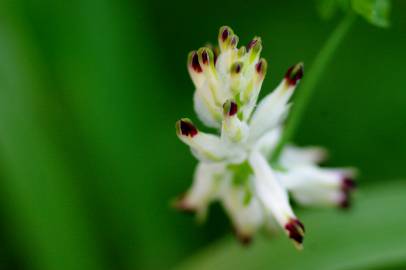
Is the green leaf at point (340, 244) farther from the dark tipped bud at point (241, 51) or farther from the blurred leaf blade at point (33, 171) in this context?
the dark tipped bud at point (241, 51)

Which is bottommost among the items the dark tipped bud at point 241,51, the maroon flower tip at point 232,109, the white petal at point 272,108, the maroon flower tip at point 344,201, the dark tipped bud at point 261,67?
the maroon flower tip at point 344,201

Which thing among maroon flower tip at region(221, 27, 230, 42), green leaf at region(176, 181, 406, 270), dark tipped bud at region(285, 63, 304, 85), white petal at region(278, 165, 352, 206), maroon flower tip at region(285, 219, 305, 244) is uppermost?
maroon flower tip at region(221, 27, 230, 42)

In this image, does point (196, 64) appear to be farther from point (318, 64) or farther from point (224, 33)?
point (318, 64)

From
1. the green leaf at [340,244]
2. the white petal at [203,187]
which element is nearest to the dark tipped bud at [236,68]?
the white petal at [203,187]

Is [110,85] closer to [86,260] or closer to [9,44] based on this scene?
[9,44]

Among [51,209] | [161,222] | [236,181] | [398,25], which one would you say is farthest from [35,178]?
[398,25]

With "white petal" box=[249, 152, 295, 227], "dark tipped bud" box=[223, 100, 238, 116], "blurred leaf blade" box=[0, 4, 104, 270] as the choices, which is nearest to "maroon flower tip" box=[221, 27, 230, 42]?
"dark tipped bud" box=[223, 100, 238, 116]

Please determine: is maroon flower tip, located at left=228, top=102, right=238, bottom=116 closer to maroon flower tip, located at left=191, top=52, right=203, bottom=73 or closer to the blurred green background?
maroon flower tip, located at left=191, top=52, right=203, bottom=73
